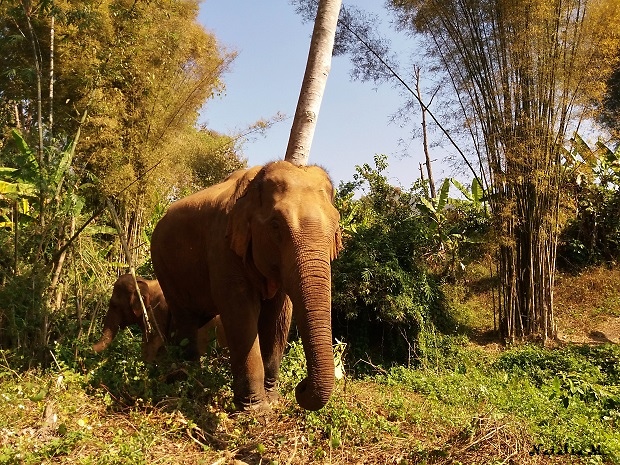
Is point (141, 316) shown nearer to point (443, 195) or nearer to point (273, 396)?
point (273, 396)

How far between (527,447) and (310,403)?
175 centimetres

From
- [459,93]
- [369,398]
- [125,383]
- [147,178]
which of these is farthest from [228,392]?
[459,93]

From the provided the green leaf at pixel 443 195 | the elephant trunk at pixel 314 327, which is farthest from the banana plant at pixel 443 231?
the elephant trunk at pixel 314 327

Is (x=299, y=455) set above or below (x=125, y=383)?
below

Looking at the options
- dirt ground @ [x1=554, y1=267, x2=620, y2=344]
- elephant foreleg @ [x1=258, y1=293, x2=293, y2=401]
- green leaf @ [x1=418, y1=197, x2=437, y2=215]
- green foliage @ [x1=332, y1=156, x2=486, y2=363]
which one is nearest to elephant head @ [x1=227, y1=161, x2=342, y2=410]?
elephant foreleg @ [x1=258, y1=293, x2=293, y2=401]

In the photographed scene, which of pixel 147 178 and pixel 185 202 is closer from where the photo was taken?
pixel 185 202

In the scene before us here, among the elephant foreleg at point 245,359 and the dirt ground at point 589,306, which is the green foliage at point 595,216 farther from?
the elephant foreleg at point 245,359

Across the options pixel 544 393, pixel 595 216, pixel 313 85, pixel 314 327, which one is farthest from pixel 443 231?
pixel 314 327

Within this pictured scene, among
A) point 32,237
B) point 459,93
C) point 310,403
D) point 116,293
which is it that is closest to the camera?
point 310,403

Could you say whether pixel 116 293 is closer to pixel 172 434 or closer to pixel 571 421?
pixel 172 434

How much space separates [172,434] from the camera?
3764 millimetres

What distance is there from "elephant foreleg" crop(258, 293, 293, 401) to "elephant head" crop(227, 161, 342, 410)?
0.99 ft

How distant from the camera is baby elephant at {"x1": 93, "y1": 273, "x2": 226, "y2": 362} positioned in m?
6.42

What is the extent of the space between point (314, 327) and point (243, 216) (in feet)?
3.85
